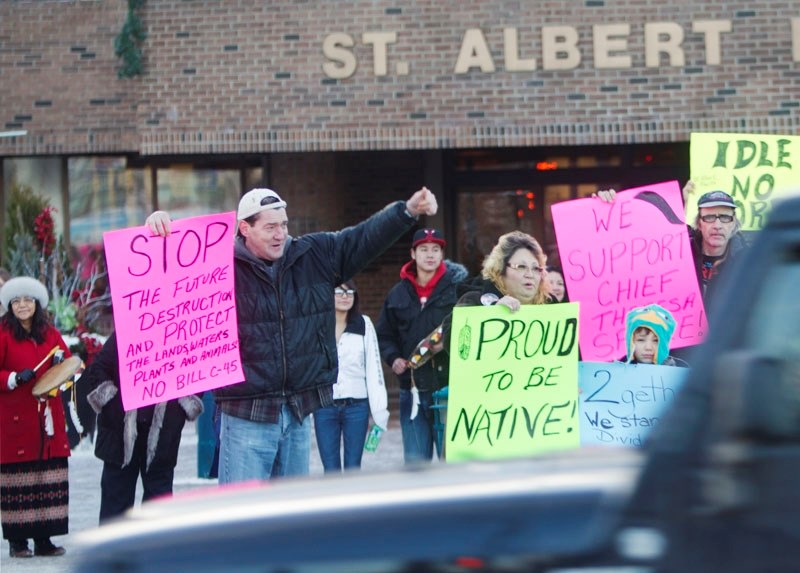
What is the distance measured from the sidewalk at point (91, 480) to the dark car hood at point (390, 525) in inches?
201

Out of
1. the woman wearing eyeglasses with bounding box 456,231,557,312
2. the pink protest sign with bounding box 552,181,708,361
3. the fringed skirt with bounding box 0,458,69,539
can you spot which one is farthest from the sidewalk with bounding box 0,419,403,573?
the pink protest sign with bounding box 552,181,708,361

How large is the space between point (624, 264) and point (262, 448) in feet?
8.35

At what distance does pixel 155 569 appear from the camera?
262cm

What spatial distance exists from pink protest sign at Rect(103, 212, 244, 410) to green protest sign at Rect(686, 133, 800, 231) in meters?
3.10

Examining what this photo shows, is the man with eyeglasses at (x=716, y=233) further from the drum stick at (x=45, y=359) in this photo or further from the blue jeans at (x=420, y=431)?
the drum stick at (x=45, y=359)

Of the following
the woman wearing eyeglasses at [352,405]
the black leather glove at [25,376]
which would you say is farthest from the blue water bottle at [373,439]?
the black leather glove at [25,376]

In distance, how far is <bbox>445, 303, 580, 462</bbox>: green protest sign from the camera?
22.9 feet

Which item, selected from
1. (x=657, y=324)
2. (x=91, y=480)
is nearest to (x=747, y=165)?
(x=657, y=324)

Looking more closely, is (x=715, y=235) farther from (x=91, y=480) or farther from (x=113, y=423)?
(x=91, y=480)

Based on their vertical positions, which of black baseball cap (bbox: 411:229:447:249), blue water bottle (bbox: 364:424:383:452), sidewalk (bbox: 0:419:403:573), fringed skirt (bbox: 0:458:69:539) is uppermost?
black baseball cap (bbox: 411:229:447:249)

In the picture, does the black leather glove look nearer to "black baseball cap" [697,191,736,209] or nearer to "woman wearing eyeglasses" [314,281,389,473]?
"woman wearing eyeglasses" [314,281,389,473]

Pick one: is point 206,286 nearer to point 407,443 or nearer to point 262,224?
point 262,224

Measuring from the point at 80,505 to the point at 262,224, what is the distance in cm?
528

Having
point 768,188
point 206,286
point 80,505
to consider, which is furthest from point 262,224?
point 80,505
